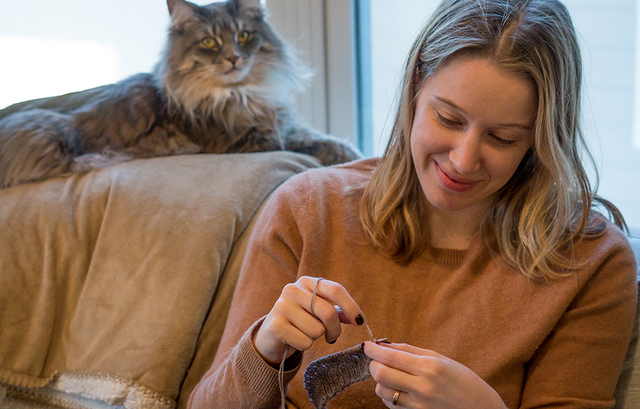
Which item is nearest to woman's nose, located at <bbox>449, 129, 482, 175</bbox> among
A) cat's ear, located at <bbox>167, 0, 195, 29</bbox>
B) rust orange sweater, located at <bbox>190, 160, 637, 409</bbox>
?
rust orange sweater, located at <bbox>190, 160, 637, 409</bbox>

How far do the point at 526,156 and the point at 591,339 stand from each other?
36 cm

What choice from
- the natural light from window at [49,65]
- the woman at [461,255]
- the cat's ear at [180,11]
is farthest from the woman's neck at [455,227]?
the natural light from window at [49,65]

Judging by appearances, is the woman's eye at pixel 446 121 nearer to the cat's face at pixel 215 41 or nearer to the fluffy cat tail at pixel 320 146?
the fluffy cat tail at pixel 320 146

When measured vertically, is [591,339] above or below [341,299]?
below

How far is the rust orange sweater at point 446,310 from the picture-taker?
36.2 inches

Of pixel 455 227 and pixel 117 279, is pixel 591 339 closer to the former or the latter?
pixel 455 227

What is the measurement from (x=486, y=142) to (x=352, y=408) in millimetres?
553

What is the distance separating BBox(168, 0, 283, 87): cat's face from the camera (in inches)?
65.4

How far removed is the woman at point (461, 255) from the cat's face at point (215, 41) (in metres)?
0.71

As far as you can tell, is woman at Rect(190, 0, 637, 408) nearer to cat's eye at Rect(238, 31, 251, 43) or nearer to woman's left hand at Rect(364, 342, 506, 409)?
woman's left hand at Rect(364, 342, 506, 409)

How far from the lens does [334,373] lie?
87 centimetres

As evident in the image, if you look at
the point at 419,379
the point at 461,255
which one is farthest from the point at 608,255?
the point at 419,379

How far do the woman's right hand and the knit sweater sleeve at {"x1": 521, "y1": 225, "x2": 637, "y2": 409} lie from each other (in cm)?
40

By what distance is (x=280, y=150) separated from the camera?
1688 millimetres
